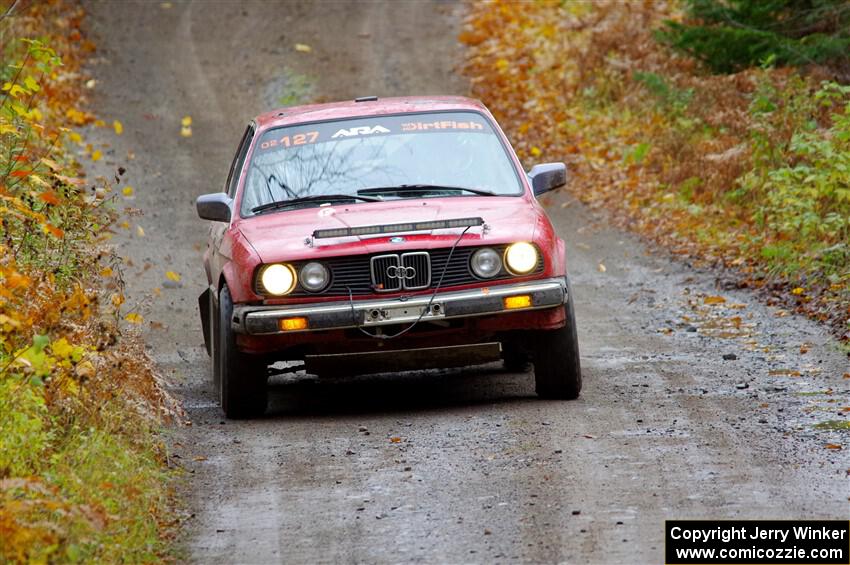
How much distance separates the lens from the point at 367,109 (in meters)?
9.19

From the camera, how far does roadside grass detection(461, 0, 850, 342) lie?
40.5 feet

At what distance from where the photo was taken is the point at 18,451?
223 inches

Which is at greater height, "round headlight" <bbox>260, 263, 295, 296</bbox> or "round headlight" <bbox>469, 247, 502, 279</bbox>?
"round headlight" <bbox>260, 263, 295, 296</bbox>

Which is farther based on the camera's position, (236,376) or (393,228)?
(236,376)

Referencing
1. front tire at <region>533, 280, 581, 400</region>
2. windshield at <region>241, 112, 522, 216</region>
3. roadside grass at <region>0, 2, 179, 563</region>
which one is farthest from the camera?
windshield at <region>241, 112, 522, 216</region>

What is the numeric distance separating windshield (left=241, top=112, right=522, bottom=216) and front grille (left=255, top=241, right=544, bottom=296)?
851 mm

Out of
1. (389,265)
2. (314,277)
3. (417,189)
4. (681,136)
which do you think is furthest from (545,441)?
(681,136)

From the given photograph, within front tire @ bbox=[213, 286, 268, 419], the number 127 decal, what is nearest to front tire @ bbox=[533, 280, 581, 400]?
front tire @ bbox=[213, 286, 268, 419]

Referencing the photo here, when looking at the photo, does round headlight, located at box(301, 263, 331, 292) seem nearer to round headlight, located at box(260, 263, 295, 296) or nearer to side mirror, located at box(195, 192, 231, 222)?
round headlight, located at box(260, 263, 295, 296)

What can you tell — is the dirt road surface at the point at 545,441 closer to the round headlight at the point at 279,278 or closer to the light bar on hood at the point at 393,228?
the round headlight at the point at 279,278

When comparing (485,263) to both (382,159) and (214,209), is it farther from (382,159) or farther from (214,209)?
(214,209)

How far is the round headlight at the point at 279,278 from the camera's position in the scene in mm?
7676

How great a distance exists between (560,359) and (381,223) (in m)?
1.33

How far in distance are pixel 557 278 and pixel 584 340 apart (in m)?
3.06
